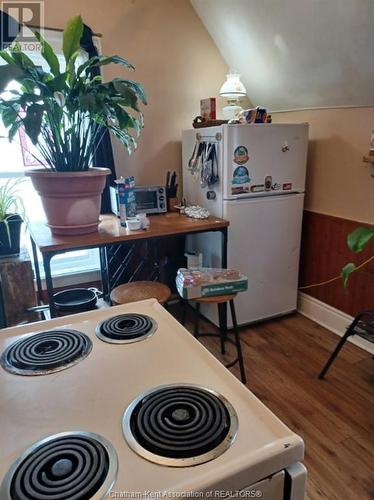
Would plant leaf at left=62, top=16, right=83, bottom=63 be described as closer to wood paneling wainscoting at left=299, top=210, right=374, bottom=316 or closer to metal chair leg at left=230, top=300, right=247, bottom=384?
metal chair leg at left=230, top=300, right=247, bottom=384

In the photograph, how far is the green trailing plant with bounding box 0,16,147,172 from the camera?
142 cm

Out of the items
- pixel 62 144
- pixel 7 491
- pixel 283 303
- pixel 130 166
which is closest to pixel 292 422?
pixel 283 303

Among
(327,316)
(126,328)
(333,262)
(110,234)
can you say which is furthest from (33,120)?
(327,316)

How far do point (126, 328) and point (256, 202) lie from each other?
1712 mm

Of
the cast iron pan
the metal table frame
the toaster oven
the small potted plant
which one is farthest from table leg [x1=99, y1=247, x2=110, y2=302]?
the small potted plant

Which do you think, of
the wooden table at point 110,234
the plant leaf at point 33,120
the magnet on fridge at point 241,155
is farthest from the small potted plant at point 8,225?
the magnet on fridge at point 241,155

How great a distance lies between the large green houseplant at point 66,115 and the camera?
143 cm

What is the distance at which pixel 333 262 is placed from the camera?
2656 mm

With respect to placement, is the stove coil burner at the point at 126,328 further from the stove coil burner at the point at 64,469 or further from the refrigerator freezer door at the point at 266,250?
the refrigerator freezer door at the point at 266,250

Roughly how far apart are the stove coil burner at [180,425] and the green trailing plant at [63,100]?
114 cm

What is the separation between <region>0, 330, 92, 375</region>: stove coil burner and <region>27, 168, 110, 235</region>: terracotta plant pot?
96cm

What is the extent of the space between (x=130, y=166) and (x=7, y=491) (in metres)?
2.49

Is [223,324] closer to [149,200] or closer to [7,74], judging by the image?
[149,200]

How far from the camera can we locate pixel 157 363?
84cm
